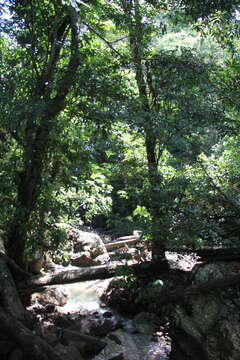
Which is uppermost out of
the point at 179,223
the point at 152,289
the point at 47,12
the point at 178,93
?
the point at 47,12

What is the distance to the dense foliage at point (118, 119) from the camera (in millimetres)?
4664

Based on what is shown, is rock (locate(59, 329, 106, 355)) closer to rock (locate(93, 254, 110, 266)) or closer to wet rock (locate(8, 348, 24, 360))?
wet rock (locate(8, 348, 24, 360))

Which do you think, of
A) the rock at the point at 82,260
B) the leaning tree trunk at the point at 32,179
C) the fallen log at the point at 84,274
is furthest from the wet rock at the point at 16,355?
the rock at the point at 82,260

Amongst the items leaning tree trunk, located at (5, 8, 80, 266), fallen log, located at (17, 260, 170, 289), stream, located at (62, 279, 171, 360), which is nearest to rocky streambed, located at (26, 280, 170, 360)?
stream, located at (62, 279, 171, 360)

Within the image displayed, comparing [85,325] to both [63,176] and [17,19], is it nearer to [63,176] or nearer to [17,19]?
[63,176]

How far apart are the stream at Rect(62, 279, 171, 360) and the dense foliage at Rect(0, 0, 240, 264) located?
148 centimetres

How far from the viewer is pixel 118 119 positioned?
15.5ft

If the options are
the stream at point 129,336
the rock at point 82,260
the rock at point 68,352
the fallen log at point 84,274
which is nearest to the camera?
the rock at point 68,352

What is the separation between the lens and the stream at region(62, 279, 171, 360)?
17.3ft

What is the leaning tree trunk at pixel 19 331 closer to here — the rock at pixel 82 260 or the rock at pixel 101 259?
the rock at pixel 82 260

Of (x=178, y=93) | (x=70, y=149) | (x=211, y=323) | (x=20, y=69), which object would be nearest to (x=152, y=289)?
(x=211, y=323)

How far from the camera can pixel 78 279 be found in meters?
6.67

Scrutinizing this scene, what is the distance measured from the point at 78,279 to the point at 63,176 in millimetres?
2248

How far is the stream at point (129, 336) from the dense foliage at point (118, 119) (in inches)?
58.2
